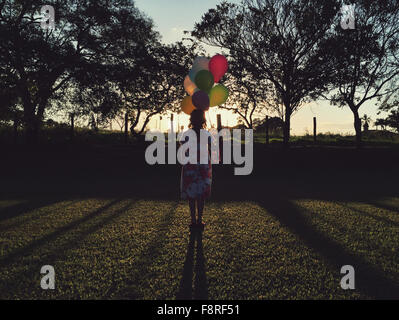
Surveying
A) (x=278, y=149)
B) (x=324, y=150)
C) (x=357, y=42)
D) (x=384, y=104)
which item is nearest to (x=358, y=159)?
(x=324, y=150)

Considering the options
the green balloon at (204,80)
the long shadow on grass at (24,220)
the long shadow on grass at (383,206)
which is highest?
the green balloon at (204,80)

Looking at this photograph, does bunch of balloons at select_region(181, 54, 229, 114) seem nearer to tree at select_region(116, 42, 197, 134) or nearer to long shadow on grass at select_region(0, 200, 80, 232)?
long shadow on grass at select_region(0, 200, 80, 232)

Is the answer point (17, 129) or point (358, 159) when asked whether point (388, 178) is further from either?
point (17, 129)

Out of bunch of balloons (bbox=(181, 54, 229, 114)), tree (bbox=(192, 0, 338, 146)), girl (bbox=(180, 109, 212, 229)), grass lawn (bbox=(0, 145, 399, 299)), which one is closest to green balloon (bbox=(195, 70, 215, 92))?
bunch of balloons (bbox=(181, 54, 229, 114))

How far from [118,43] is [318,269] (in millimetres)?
15689

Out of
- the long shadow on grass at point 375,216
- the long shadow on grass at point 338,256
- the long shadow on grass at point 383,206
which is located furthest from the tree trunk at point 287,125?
the long shadow on grass at point 338,256

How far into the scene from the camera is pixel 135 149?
43.6ft

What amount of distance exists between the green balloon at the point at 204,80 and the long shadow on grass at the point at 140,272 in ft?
9.07

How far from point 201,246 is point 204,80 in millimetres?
3066

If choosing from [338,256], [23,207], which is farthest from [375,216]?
[23,207]

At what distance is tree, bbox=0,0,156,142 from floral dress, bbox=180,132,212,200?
12.0 metres

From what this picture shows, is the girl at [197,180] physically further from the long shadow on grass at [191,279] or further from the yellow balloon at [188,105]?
the long shadow on grass at [191,279]

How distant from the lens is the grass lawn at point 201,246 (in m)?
2.46

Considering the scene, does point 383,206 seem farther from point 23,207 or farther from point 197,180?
point 23,207
